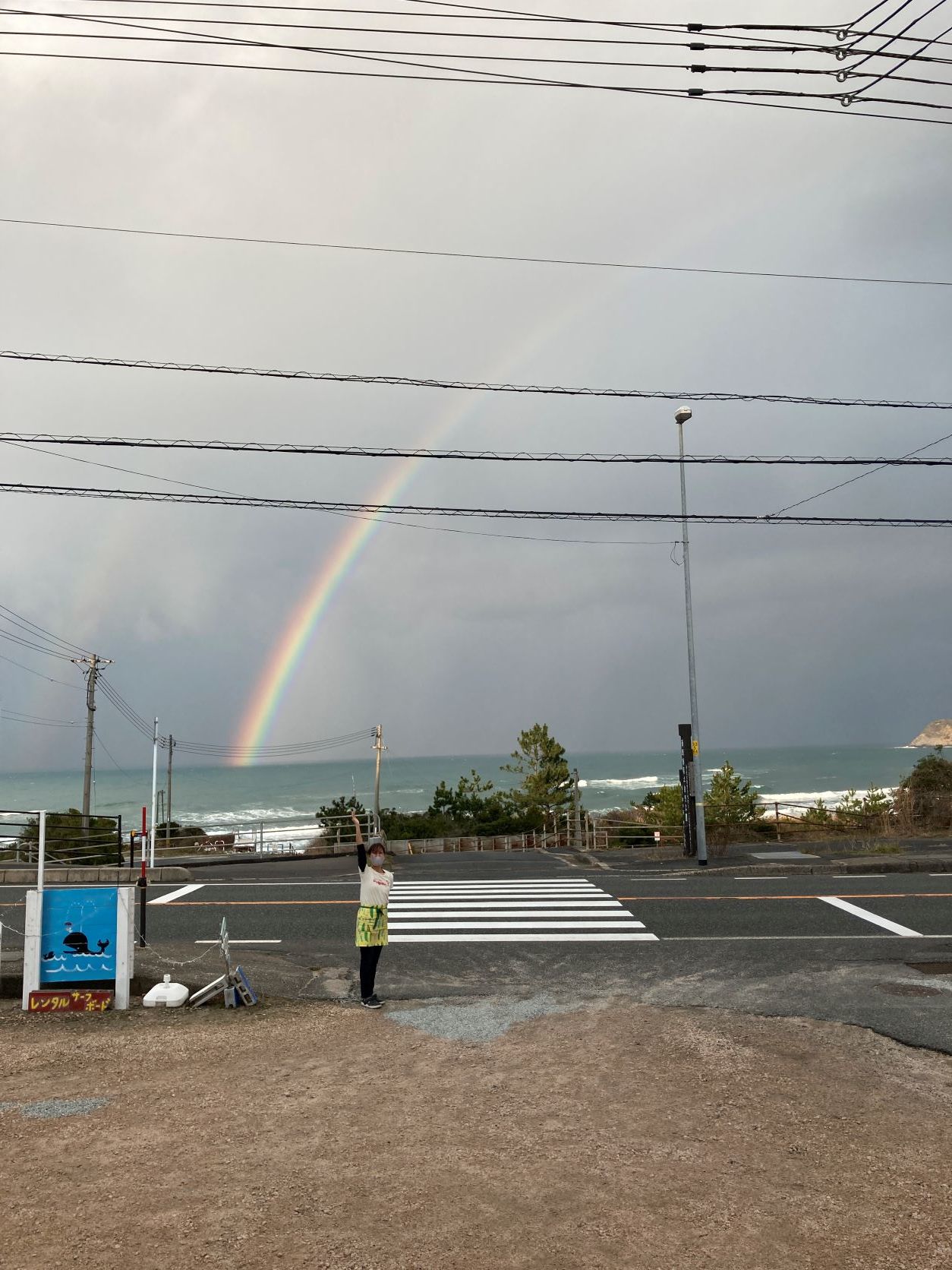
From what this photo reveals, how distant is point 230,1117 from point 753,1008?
16.7 ft

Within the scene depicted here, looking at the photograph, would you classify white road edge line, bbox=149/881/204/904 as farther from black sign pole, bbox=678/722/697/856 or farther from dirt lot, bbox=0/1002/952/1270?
black sign pole, bbox=678/722/697/856

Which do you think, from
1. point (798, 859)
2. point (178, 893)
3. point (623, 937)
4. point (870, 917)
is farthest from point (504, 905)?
point (798, 859)

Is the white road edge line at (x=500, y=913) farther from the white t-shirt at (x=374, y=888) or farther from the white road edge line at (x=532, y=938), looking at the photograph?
the white t-shirt at (x=374, y=888)

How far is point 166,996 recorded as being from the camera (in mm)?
8852

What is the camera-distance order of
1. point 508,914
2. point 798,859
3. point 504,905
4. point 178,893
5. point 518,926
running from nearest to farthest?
point 518,926
point 508,914
point 504,905
point 178,893
point 798,859

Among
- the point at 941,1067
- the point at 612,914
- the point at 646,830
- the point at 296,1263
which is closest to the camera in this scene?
the point at 296,1263

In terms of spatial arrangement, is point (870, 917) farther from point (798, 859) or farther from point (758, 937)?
point (798, 859)

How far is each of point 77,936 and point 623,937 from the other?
6.84 metres

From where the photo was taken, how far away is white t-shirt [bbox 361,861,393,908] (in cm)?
873

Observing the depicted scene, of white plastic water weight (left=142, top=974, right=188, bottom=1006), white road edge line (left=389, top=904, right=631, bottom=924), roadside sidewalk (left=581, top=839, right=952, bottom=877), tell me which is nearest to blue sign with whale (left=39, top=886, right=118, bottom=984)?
white plastic water weight (left=142, top=974, right=188, bottom=1006)

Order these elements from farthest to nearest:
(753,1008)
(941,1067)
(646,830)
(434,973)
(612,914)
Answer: (646,830) < (612,914) < (434,973) < (753,1008) < (941,1067)

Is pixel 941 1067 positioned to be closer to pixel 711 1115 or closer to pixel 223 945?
pixel 711 1115

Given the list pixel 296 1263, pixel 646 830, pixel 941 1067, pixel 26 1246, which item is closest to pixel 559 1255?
pixel 296 1263

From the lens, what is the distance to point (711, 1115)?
230 inches
